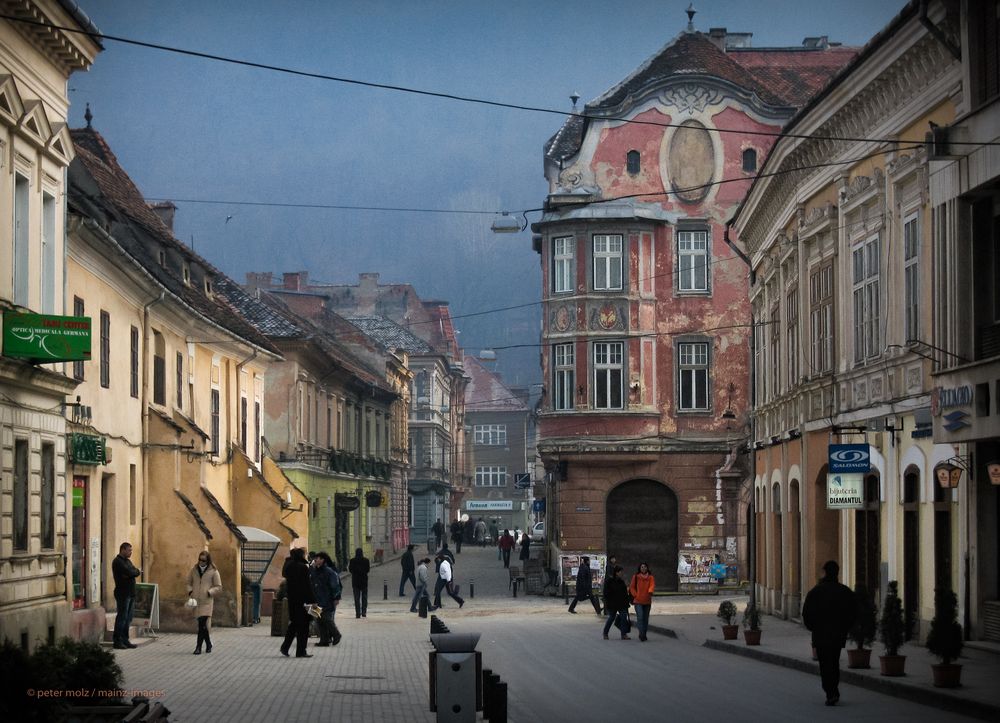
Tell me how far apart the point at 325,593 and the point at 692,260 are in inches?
881

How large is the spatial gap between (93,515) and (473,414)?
107505mm

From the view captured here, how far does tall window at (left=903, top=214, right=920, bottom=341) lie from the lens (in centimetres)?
2517

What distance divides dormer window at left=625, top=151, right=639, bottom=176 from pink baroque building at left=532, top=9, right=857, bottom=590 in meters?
0.03

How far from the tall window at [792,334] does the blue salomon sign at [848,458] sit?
29.2 feet

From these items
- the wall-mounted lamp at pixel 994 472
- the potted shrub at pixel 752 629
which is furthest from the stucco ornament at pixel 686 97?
the wall-mounted lamp at pixel 994 472

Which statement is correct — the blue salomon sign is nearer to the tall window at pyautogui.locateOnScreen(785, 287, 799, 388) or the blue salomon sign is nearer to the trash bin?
the tall window at pyautogui.locateOnScreen(785, 287, 799, 388)

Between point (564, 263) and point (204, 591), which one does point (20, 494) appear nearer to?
point (204, 591)

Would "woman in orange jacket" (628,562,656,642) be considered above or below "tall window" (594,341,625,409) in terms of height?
below

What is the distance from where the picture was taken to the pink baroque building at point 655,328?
49.7m

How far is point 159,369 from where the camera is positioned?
116ft

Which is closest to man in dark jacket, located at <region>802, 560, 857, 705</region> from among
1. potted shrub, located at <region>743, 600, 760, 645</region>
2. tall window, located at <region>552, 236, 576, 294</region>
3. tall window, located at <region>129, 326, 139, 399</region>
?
potted shrub, located at <region>743, 600, 760, 645</region>

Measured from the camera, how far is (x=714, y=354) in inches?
2005

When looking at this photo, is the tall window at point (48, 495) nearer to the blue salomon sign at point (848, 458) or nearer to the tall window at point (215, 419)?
the blue salomon sign at point (848, 458)

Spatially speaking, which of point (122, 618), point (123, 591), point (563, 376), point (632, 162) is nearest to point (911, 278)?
point (123, 591)
